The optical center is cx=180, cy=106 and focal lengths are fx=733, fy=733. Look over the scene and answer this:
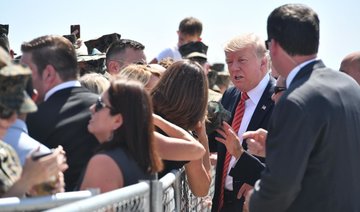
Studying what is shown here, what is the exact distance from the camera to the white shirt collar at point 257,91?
6188 millimetres

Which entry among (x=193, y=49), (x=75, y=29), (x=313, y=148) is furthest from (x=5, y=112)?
(x=193, y=49)

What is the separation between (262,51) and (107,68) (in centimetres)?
187

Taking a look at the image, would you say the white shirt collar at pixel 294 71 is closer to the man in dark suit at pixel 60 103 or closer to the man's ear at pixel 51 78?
the man in dark suit at pixel 60 103

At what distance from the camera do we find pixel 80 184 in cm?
403

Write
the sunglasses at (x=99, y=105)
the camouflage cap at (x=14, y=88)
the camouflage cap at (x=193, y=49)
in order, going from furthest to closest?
1. the camouflage cap at (x=193, y=49)
2. the sunglasses at (x=99, y=105)
3. the camouflage cap at (x=14, y=88)

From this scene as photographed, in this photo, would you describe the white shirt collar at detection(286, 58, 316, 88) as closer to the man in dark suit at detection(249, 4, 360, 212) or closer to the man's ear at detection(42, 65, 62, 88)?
the man in dark suit at detection(249, 4, 360, 212)

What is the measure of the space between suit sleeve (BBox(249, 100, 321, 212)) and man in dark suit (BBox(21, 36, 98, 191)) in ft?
3.54

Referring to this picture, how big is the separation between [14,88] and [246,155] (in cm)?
253

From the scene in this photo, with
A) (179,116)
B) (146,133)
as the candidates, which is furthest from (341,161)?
(179,116)

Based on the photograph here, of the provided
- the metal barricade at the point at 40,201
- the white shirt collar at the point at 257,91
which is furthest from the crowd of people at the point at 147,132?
the white shirt collar at the point at 257,91

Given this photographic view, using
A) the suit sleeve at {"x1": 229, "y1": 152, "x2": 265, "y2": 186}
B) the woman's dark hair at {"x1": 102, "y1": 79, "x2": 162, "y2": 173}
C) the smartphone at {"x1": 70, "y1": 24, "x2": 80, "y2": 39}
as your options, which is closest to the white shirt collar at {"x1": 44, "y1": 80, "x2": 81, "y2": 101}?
the woman's dark hair at {"x1": 102, "y1": 79, "x2": 162, "y2": 173}

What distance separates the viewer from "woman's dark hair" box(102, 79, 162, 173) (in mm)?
4129

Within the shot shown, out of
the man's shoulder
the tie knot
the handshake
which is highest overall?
the man's shoulder

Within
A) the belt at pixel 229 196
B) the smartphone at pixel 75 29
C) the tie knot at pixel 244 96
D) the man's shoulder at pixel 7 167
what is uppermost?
the man's shoulder at pixel 7 167
